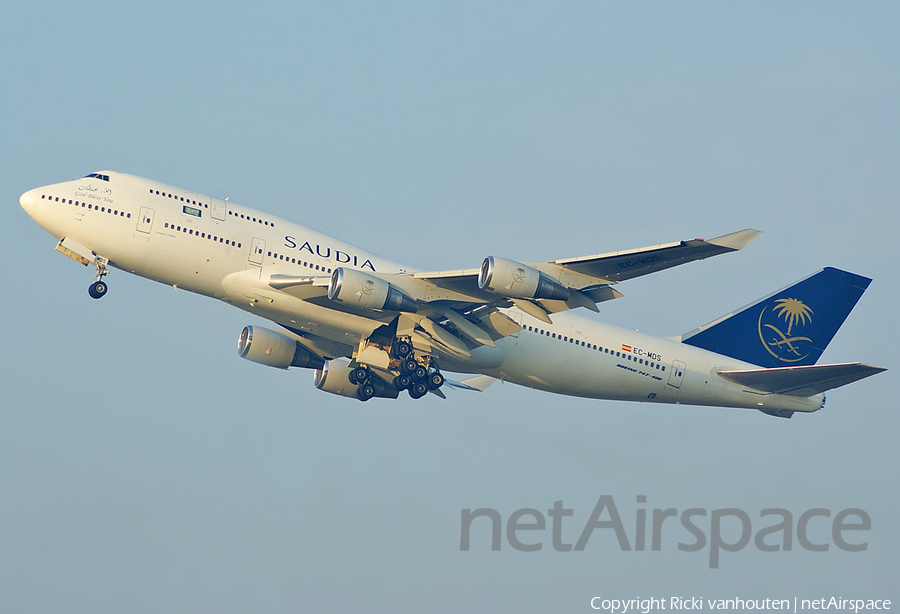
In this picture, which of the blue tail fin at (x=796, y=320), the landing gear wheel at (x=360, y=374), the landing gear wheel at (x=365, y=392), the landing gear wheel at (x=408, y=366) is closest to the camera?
the landing gear wheel at (x=408, y=366)

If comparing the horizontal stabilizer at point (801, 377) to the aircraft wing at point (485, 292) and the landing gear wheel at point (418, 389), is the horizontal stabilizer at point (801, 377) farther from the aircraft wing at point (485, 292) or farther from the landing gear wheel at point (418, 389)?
the landing gear wheel at point (418, 389)

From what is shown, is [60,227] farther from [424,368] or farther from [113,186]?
[424,368]

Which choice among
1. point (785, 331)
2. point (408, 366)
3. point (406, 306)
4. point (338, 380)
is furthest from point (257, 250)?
point (785, 331)

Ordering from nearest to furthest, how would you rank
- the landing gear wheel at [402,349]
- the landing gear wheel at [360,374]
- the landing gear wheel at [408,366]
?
the landing gear wheel at [402,349] < the landing gear wheel at [408,366] < the landing gear wheel at [360,374]

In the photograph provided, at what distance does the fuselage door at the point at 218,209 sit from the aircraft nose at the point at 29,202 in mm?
6189

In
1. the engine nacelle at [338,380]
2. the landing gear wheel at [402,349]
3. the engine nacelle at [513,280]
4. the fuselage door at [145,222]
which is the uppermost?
the fuselage door at [145,222]

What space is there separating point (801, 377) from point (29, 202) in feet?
98.6

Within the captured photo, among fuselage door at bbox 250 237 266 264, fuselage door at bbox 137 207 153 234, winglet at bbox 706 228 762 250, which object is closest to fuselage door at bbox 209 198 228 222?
Answer: fuselage door at bbox 250 237 266 264

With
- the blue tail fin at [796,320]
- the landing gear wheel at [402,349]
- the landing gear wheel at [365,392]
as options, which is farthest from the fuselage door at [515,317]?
the blue tail fin at [796,320]

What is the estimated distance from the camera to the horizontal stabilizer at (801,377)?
128 ft

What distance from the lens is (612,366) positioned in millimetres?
41719

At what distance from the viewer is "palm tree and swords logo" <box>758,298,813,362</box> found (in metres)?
45.6

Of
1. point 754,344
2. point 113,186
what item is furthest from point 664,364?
point 113,186

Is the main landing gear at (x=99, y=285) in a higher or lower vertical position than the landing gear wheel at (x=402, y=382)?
higher
